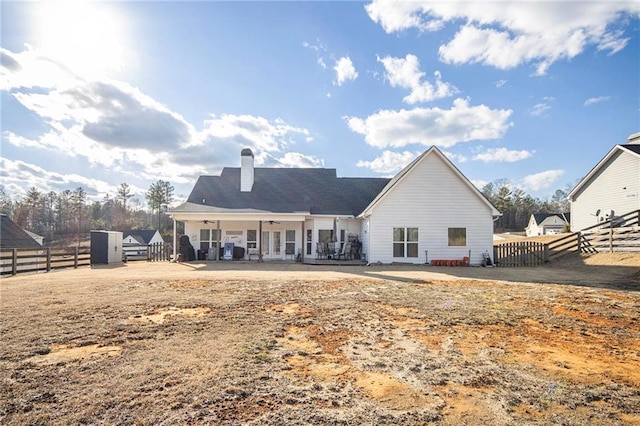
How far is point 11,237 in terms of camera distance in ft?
66.4

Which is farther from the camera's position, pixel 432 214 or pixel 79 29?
pixel 432 214

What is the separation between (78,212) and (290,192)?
53231 mm

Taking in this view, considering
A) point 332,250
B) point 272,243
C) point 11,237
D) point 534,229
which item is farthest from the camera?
point 534,229

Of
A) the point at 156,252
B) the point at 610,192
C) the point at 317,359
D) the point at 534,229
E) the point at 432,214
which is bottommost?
the point at 317,359

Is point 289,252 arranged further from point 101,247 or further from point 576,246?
point 576,246

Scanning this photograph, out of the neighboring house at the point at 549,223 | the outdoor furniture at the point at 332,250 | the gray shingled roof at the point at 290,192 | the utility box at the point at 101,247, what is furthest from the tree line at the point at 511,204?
the utility box at the point at 101,247

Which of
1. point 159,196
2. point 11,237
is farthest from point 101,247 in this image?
point 159,196

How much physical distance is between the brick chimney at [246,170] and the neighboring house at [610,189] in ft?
69.4

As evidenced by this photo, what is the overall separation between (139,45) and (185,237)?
10.5m

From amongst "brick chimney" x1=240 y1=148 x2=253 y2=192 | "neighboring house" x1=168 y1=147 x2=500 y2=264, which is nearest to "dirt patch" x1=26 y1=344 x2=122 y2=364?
"neighboring house" x1=168 y1=147 x2=500 y2=264

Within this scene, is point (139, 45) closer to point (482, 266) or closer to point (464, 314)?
point (464, 314)

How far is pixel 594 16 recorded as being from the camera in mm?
10539

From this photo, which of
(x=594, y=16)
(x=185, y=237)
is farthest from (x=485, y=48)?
(x=185, y=237)

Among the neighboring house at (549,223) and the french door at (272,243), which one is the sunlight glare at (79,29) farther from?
the neighboring house at (549,223)
